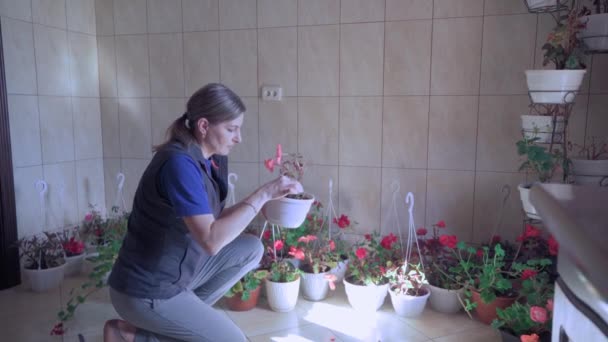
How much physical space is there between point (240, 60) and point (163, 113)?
0.66 m

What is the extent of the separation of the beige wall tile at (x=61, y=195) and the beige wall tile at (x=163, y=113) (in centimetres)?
58

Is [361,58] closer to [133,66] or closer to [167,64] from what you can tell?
[167,64]

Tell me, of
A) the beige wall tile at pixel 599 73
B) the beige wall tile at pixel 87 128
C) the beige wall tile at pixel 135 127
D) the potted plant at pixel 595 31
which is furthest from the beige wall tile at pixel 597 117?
the beige wall tile at pixel 87 128

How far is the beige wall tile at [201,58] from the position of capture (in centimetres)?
304

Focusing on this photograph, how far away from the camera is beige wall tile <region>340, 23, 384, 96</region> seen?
2727 millimetres

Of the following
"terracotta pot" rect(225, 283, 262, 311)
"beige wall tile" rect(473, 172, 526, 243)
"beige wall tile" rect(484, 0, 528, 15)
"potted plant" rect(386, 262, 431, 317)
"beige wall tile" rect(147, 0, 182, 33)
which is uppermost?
"beige wall tile" rect(147, 0, 182, 33)

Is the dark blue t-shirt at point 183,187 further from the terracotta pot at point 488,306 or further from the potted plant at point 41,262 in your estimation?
the potted plant at point 41,262

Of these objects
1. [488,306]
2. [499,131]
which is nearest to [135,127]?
[499,131]

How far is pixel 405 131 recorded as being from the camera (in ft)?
8.96

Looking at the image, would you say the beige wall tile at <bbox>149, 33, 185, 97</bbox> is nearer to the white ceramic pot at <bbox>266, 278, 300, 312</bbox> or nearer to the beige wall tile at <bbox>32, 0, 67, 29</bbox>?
the beige wall tile at <bbox>32, 0, 67, 29</bbox>

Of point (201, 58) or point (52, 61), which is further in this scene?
point (201, 58)

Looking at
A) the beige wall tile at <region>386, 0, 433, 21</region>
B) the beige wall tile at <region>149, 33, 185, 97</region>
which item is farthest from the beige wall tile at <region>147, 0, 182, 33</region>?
the beige wall tile at <region>386, 0, 433, 21</region>

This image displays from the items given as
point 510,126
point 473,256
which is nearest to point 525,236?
point 473,256

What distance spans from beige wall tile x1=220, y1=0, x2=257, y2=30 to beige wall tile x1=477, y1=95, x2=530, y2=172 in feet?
4.72
